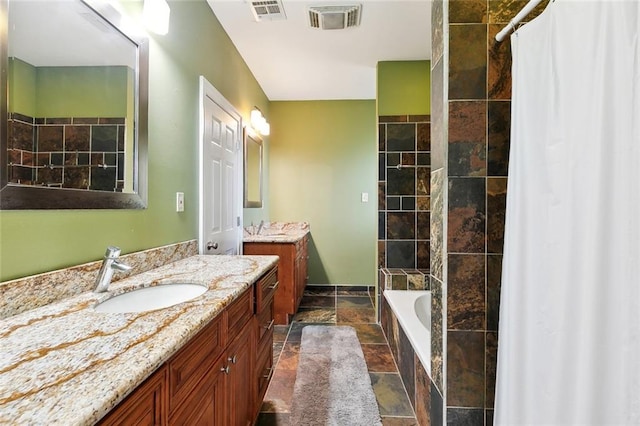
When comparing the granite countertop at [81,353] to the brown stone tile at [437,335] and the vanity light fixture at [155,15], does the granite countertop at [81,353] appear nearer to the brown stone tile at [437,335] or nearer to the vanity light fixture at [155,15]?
the brown stone tile at [437,335]

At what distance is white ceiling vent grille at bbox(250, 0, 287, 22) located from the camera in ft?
6.14

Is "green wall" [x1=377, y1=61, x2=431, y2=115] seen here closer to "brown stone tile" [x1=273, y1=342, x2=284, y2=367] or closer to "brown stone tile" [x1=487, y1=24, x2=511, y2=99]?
"brown stone tile" [x1=487, y1=24, x2=511, y2=99]

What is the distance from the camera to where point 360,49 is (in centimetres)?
251

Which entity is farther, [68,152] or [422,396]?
[422,396]

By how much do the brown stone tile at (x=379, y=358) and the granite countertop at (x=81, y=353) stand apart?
4.99 ft

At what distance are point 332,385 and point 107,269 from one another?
57.9 inches

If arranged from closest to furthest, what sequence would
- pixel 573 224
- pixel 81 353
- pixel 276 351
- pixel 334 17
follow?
pixel 81 353 → pixel 573 224 → pixel 334 17 → pixel 276 351

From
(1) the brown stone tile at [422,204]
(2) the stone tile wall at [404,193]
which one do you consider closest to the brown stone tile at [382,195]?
(2) the stone tile wall at [404,193]

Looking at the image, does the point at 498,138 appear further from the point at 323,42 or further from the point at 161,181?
the point at 323,42

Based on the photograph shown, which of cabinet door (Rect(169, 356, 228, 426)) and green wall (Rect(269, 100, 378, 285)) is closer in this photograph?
cabinet door (Rect(169, 356, 228, 426))

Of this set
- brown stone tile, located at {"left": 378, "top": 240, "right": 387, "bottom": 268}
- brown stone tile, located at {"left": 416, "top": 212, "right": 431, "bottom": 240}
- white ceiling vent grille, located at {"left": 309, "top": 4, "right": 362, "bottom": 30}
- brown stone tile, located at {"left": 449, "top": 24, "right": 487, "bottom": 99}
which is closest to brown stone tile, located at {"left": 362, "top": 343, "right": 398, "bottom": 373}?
brown stone tile, located at {"left": 378, "top": 240, "right": 387, "bottom": 268}

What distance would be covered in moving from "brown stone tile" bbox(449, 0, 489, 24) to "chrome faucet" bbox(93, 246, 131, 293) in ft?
4.92

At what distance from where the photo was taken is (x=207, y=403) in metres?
0.85

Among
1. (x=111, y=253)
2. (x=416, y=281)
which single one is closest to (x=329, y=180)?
(x=416, y=281)
